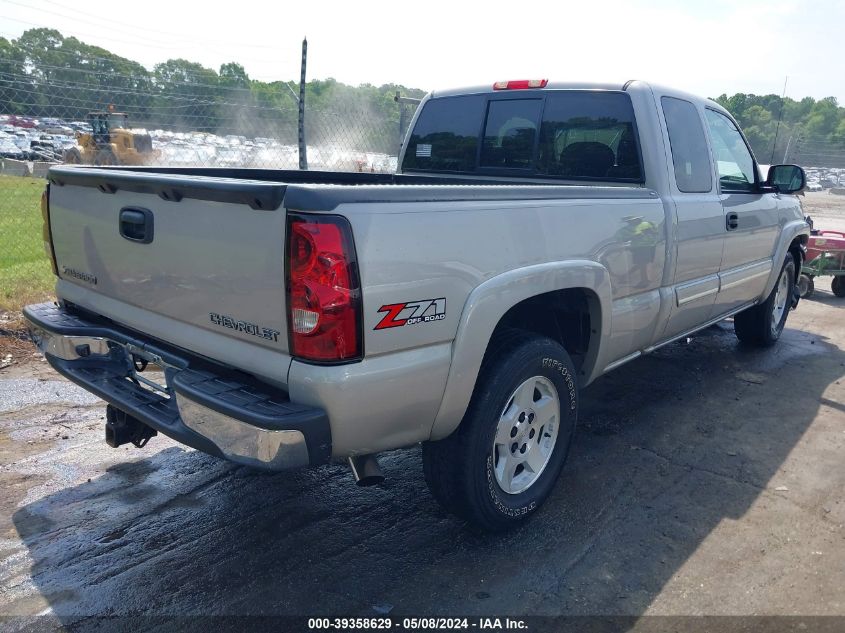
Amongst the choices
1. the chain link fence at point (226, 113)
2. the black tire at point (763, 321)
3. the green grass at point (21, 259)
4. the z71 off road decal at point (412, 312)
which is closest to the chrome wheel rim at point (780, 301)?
the black tire at point (763, 321)

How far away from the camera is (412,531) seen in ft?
10.6

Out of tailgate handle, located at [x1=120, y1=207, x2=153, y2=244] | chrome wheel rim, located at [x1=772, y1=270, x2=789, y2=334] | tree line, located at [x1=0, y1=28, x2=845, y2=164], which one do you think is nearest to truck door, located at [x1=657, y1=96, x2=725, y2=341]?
chrome wheel rim, located at [x1=772, y1=270, x2=789, y2=334]

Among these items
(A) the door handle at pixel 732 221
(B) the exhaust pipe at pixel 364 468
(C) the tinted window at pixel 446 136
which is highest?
(C) the tinted window at pixel 446 136

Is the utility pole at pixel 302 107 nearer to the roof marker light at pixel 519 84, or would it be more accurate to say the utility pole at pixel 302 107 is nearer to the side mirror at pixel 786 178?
the roof marker light at pixel 519 84

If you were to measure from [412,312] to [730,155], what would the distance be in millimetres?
3690

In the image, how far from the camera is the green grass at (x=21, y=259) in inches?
247

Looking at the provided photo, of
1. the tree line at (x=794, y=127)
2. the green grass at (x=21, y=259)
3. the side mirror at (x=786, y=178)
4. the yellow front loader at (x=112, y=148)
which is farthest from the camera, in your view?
the tree line at (x=794, y=127)

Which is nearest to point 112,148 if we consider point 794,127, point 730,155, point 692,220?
point 730,155

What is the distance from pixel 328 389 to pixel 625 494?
6.75 ft

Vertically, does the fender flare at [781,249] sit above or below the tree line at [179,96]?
below

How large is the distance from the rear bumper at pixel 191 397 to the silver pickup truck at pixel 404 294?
1cm

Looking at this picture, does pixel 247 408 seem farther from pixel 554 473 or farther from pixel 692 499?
pixel 692 499

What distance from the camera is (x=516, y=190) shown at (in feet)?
9.64

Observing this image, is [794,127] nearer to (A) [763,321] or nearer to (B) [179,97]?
(A) [763,321]
